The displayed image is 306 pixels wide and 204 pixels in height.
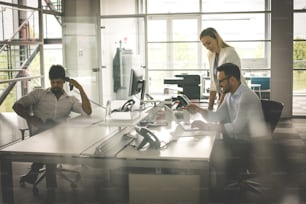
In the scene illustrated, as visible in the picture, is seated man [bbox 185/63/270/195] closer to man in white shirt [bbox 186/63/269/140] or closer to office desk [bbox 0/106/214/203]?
man in white shirt [bbox 186/63/269/140]

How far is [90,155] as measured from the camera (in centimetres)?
259

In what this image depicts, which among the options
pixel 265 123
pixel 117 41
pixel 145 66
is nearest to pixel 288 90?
pixel 145 66

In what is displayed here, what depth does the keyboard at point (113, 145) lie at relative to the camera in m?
2.60

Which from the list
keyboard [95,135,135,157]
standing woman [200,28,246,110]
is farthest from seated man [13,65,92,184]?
standing woman [200,28,246,110]

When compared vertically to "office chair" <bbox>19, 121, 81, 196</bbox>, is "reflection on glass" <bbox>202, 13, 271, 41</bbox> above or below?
above

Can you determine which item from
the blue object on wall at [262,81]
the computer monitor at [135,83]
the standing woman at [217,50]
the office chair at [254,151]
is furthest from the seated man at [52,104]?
the blue object on wall at [262,81]

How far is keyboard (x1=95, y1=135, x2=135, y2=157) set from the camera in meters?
2.60

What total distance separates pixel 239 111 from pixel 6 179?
1.78 m

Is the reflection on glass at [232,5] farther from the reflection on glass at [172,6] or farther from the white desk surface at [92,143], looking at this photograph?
the white desk surface at [92,143]

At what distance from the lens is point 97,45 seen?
8.40 m

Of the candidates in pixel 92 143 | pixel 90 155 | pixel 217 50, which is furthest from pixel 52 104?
pixel 217 50

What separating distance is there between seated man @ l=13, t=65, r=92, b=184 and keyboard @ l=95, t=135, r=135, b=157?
1100 mm

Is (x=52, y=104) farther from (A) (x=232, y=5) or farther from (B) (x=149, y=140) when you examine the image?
(A) (x=232, y=5)

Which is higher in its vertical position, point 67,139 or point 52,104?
point 52,104
